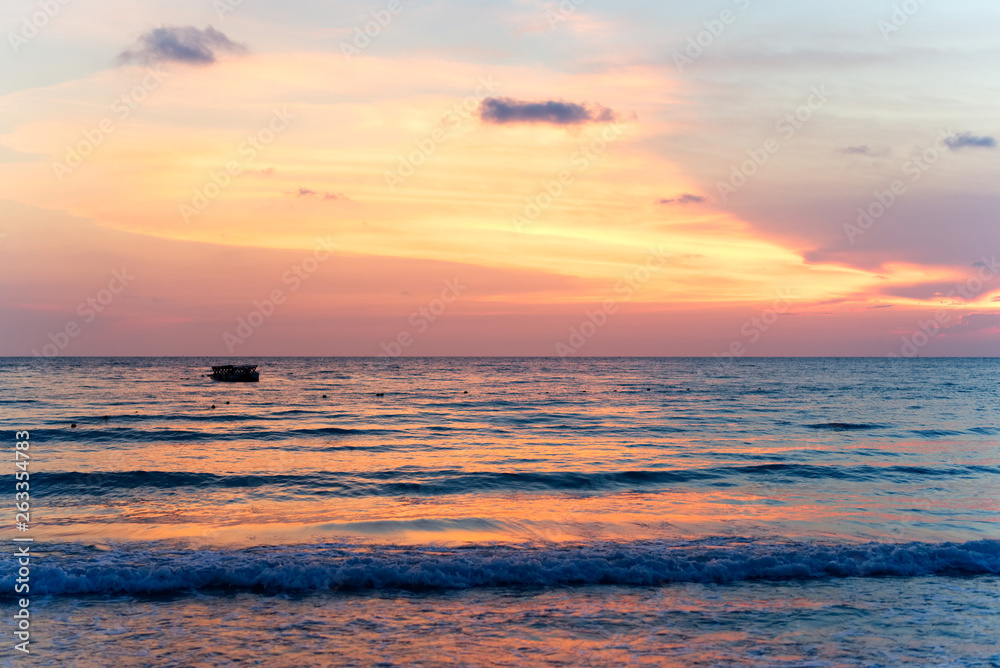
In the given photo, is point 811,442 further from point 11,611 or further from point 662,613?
point 11,611

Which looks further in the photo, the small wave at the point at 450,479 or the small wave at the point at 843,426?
the small wave at the point at 843,426

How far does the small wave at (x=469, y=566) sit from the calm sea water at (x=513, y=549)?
2.3 inches

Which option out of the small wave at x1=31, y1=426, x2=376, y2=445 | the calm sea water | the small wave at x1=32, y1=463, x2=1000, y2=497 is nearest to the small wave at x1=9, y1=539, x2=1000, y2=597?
the calm sea water

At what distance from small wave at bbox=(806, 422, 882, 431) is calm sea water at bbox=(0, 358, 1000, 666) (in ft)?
9.81

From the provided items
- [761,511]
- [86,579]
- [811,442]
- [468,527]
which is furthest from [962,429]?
[86,579]

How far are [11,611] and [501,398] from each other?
5586cm

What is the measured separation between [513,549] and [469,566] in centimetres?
185

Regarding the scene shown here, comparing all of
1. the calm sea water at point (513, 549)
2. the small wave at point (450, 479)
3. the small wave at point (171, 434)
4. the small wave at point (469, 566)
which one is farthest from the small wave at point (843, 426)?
the small wave at point (171, 434)

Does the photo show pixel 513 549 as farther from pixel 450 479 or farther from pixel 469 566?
pixel 450 479

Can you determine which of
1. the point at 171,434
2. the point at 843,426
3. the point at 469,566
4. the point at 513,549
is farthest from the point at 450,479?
the point at 843,426

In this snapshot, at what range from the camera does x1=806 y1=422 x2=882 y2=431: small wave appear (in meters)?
41.5

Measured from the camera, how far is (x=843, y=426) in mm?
42500

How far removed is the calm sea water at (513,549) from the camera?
1041 centimetres

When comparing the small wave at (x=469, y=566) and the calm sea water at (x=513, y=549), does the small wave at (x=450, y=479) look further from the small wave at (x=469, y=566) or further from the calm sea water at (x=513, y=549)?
the small wave at (x=469, y=566)
